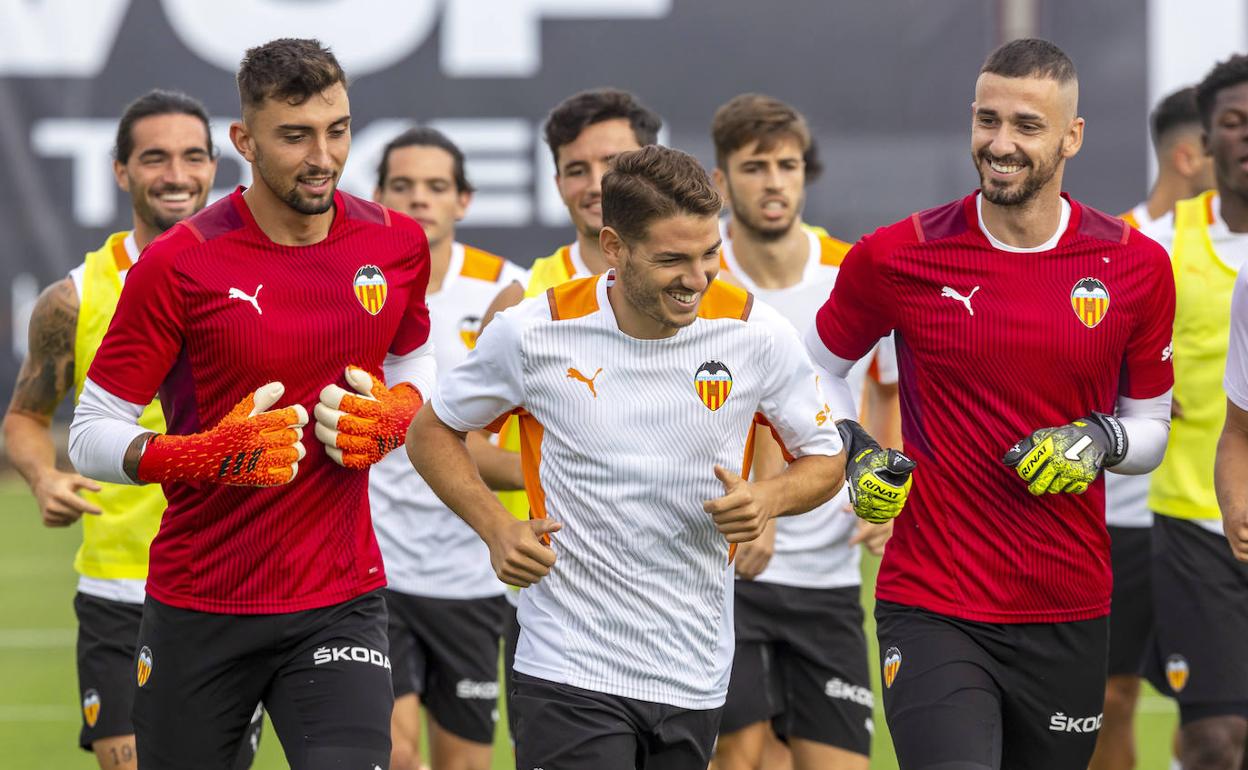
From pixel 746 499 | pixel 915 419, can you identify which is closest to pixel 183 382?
pixel 746 499

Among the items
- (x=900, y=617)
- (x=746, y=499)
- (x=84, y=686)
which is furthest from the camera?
(x=84, y=686)

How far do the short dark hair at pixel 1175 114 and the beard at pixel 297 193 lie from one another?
4334 mm

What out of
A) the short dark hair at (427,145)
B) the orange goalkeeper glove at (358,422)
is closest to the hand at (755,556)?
the orange goalkeeper glove at (358,422)

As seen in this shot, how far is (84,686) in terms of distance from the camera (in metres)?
6.18

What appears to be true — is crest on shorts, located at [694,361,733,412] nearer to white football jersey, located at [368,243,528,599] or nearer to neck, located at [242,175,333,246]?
neck, located at [242,175,333,246]

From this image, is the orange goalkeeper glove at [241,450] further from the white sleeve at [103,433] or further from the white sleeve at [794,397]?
the white sleeve at [794,397]

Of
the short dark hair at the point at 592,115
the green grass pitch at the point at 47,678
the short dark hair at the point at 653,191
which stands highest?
the short dark hair at the point at 592,115

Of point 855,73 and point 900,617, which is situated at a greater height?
point 855,73

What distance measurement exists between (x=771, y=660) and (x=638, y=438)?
210cm

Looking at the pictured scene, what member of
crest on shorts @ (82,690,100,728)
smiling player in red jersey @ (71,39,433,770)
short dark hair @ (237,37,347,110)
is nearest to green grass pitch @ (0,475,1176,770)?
crest on shorts @ (82,690,100,728)

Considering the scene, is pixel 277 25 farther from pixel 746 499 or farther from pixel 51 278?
pixel 746 499

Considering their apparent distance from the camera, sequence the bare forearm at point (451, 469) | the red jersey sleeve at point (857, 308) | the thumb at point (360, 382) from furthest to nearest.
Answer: the red jersey sleeve at point (857, 308) < the thumb at point (360, 382) < the bare forearm at point (451, 469)

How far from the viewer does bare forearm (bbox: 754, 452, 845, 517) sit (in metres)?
4.46

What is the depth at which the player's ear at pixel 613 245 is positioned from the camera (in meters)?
4.50
